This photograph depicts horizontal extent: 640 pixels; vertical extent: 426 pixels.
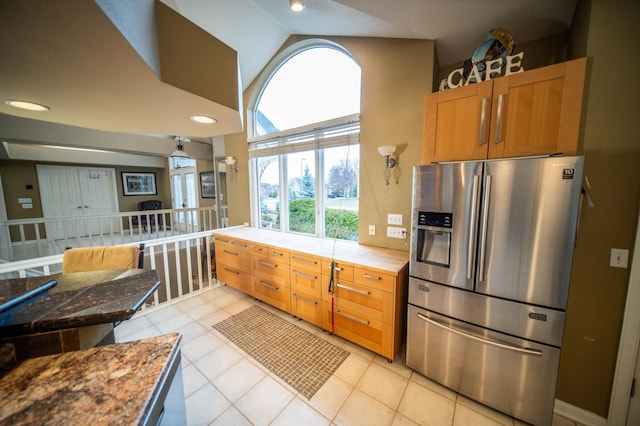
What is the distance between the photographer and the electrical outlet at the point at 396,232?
91.4 inches

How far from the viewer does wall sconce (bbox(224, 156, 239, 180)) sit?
3978mm

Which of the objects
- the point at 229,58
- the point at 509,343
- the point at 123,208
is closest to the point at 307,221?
the point at 229,58

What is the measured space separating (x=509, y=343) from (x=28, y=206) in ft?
31.6

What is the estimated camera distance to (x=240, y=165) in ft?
13.0

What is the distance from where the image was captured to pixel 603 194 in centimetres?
137

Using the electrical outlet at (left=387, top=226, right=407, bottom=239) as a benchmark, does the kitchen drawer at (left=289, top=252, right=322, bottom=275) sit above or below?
below

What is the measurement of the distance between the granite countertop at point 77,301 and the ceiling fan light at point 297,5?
2.70 meters

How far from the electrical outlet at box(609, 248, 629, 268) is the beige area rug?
197 cm

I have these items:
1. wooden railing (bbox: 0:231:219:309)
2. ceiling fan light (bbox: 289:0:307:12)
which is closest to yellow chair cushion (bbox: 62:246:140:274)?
wooden railing (bbox: 0:231:219:309)

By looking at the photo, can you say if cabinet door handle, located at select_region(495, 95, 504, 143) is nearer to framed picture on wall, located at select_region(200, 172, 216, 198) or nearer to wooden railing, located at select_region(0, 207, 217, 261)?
wooden railing, located at select_region(0, 207, 217, 261)

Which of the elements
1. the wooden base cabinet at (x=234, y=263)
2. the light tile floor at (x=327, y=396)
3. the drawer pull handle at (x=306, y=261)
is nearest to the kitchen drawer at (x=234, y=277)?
the wooden base cabinet at (x=234, y=263)

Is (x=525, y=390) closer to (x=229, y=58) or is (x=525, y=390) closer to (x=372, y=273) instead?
(x=372, y=273)

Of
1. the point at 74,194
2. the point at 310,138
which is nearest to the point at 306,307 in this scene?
the point at 310,138

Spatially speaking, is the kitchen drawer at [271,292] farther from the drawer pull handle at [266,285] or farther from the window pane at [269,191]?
the window pane at [269,191]
